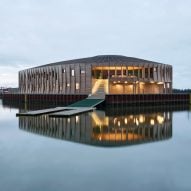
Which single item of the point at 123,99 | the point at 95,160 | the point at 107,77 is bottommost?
the point at 95,160

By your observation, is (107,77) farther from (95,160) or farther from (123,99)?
(95,160)

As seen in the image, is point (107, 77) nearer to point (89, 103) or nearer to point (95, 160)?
point (89, 103)

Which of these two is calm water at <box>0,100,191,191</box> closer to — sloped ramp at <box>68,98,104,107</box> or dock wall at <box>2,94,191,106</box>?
sloped ramp at <box>68,98,104,107</box>

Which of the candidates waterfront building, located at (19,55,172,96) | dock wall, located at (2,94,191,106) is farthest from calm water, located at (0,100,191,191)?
waterfront building, located at (19,55,172,96)

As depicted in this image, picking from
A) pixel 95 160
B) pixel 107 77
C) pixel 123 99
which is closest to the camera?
pixel 95 160

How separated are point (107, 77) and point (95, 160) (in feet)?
165

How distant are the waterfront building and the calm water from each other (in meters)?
40.5

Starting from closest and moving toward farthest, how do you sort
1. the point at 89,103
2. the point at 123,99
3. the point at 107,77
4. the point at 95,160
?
the point at 95,160
the point at 89,103
the point at 123,99
the point at 107,77

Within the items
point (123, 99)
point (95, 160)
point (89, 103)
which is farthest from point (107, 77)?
point (95, 160)

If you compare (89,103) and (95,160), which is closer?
(95,160)

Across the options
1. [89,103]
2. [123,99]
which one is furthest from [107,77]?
[89,103]

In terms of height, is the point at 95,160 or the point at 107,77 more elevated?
the point at 107,77

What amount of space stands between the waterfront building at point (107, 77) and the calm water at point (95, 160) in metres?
40.5

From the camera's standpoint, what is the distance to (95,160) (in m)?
12.7
